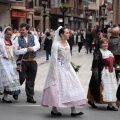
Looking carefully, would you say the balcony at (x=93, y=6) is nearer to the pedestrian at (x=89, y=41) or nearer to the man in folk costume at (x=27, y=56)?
the pedestrian at (x=89, y=41)

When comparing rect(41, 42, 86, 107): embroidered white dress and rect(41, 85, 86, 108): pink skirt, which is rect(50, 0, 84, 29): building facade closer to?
rect(41, 42, 86, 107): embroidered white dress

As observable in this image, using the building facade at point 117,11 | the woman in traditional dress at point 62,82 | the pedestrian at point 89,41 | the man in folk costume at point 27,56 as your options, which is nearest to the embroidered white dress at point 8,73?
the man in folk costume at point 27,56

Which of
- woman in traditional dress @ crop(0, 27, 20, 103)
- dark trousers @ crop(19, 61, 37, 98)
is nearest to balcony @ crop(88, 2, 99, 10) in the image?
woman in traditional dress @ crop(0, 27, 20, 103)

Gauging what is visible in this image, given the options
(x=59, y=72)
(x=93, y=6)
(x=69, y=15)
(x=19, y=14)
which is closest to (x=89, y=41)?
(x=19, y=14)

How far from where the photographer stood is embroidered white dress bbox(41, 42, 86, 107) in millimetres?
8648

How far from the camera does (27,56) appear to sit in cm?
1034

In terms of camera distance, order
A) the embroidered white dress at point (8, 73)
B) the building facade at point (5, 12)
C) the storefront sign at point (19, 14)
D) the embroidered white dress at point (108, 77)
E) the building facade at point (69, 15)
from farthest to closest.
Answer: the building facade at point (69, 15), the storefront sign at point (19, 14), the building facade at point (5, 12), the embroidered white dress at point (8, 73), the embroidered white dress at point (108, 77)

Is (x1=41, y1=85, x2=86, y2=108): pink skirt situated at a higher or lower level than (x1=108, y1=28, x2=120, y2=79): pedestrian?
lower

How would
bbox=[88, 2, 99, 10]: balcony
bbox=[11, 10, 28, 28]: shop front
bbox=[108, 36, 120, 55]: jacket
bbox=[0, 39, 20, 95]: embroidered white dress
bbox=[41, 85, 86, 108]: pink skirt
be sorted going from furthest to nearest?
bbox=[88, 2, 99, 10]: balcony, bbox=[11, 10, 28, 28]: shop front, bbox=[108, 36, 120, 55]: jacket, bbox=[0, 39, 20, 95]: embroidered white dress, bbox=[41, 85, 86, 108]: pink skirt

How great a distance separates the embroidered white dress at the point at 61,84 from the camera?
8648 mm

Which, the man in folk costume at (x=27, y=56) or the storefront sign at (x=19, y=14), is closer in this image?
the man in folk costume at (x=27, y=56)

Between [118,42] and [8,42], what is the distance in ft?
9.52

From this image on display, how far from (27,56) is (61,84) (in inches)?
73.6

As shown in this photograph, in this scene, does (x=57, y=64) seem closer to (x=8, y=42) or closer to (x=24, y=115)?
(x=24, y=115)
